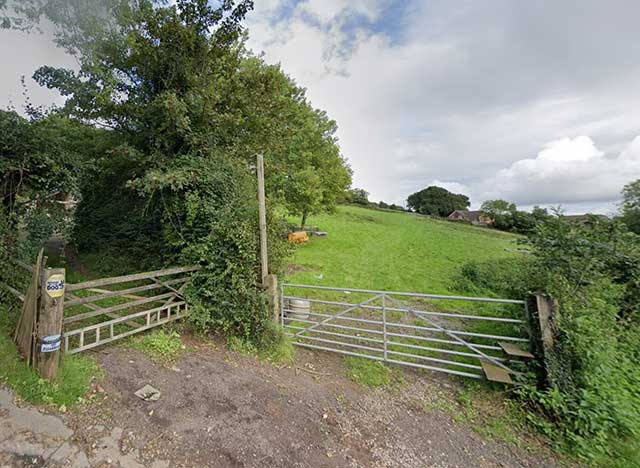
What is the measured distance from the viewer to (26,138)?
4.44 meters

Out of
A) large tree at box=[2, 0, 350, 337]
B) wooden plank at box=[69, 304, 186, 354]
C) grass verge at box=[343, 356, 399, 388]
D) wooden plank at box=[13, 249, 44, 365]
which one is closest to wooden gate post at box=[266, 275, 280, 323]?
large tree at box=[2, 0, 350, 337]

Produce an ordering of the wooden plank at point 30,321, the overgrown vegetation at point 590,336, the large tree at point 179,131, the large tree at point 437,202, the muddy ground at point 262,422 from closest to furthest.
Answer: the muddy ground at point 262,422, the overgrown vegetation at point 590,336, the wooden plank at point 30,321, the large tree at point 179,131, the large tree at point 437,202

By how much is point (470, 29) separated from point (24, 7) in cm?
1183

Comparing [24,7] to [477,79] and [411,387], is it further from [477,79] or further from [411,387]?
[411,387]

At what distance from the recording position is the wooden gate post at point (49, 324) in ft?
9.11

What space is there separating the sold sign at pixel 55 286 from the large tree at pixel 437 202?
68783 millimetres

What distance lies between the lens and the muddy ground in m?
2.36

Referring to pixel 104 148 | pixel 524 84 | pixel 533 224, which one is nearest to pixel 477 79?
pixel 524 84

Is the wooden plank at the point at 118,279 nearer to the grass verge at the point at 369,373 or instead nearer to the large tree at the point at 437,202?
the grass verge at the point at 369,373

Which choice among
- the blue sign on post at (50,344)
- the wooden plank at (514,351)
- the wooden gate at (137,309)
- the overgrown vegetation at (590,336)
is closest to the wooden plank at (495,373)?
the overgrown vegetation at (590,336)

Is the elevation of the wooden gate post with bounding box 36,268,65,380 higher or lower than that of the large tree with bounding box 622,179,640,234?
lower

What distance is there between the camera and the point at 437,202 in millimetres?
66812

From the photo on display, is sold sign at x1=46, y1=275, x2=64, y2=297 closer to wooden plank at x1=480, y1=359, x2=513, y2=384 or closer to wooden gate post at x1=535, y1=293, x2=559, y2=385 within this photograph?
wooden plank at x1=480, y1=359, x2=513, y2=384

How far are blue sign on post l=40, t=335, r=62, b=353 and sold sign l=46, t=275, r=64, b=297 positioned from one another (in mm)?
464
